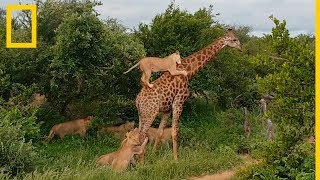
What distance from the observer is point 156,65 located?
32.7 feet

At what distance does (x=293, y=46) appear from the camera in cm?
544

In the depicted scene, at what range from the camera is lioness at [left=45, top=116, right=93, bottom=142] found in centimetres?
1139

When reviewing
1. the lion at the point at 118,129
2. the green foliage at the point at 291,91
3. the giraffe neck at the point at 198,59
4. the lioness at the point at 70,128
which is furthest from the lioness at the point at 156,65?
the green foliage at the point at 291,91

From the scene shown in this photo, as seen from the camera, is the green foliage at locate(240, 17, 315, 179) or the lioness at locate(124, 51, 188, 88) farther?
the lioness at locate(124, 51, 188, 88)

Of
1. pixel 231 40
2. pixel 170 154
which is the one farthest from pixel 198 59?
pixel 170 154

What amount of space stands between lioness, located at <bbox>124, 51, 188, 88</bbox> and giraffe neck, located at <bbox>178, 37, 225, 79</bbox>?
0.88ft

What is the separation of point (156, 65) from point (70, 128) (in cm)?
274

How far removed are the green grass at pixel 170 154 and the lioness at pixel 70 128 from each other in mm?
158

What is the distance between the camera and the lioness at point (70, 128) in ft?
37.4

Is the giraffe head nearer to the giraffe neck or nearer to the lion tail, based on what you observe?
the giraffe neck

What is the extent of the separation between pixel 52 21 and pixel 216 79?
4.64m

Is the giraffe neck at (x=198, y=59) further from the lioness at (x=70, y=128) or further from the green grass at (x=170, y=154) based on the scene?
the lioness at (x=70, y=128)

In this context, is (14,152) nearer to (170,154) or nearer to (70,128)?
(170,154)

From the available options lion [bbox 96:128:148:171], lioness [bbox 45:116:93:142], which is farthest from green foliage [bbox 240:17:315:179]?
lioness [bbox 45:116:93:142]
